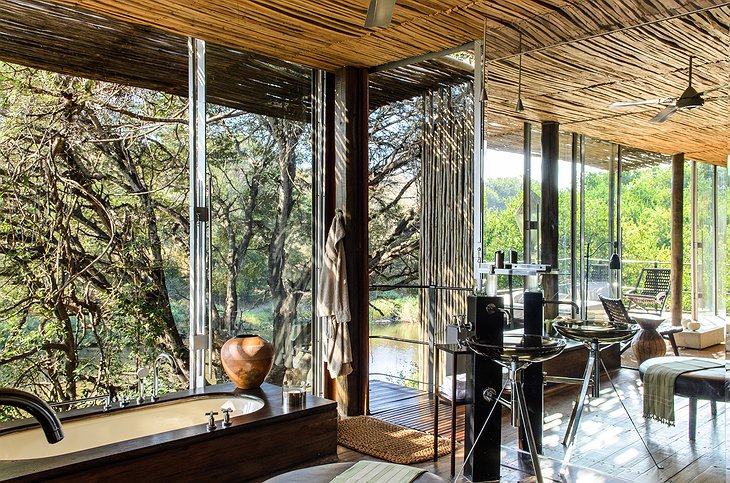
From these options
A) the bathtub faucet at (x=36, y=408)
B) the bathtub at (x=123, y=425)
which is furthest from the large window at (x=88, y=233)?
the bathtub faucet at (x=36, y=408)

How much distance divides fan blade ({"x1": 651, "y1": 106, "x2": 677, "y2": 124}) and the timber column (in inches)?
91.2

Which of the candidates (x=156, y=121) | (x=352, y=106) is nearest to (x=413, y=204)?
(x=352, y=106)

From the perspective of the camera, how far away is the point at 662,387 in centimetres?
322

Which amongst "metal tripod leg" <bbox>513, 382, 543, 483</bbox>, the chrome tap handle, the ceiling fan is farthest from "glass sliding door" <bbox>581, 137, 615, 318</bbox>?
the chrome tap handle

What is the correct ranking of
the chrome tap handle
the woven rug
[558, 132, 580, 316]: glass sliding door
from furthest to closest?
the woven rug, [558, 132, 580, 316]: glass sliding door, the chrome tap handle

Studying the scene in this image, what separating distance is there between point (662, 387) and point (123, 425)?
9.71ft

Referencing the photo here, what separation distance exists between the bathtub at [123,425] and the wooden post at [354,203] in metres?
1.36

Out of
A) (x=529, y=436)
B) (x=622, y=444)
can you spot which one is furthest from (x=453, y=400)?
(x=622, y=444)

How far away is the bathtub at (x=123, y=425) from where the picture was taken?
10.0 ft

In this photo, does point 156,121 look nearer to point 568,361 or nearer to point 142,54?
point 142,54

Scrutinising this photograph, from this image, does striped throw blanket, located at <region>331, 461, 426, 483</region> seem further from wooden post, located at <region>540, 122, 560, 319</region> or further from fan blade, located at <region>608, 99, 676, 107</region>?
fan blade, located at <region>608, 99, 676, 107</region>

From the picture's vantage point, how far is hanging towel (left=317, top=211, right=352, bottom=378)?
477 cm

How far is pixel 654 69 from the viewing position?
324 centimetres

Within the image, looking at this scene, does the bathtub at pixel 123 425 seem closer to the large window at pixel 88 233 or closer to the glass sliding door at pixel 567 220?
the large window at pixel 88 233
